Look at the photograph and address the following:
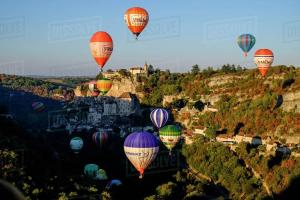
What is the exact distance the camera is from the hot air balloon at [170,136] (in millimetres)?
23516

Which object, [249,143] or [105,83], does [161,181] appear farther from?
[105,83]

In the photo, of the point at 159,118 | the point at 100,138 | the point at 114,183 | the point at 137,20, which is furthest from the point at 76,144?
the point at 137,20

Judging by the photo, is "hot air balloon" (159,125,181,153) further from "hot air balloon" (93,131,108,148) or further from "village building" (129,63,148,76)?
"village building" (129,63,148,76)

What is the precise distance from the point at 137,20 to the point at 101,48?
2123 mm

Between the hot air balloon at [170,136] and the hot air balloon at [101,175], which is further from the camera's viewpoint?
the hot air balloon at [170,136]

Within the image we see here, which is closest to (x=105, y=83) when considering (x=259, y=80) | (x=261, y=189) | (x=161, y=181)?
(x=259, y=80)

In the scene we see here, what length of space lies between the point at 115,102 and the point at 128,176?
15.9 m

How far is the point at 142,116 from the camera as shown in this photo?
113 ft

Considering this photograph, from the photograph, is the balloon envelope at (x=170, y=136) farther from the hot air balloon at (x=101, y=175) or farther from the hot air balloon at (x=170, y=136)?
the hot air balloon at (x=101, y=175)

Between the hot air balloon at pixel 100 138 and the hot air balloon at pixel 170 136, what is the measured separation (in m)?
4.78

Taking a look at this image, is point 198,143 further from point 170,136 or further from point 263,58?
point 263,58

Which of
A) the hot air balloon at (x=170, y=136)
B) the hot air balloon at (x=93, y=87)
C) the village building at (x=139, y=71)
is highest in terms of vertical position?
the village building at (x=139, y=71)

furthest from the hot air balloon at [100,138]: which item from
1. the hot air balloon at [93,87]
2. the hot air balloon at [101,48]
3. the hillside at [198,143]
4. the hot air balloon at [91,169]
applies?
the hot air balloon at [93,87]

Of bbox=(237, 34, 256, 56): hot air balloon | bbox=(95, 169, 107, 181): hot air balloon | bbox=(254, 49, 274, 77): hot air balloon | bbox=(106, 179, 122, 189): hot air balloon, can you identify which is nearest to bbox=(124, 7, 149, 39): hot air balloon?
bbox=(95, 169, 107, 181): hot air balloon
